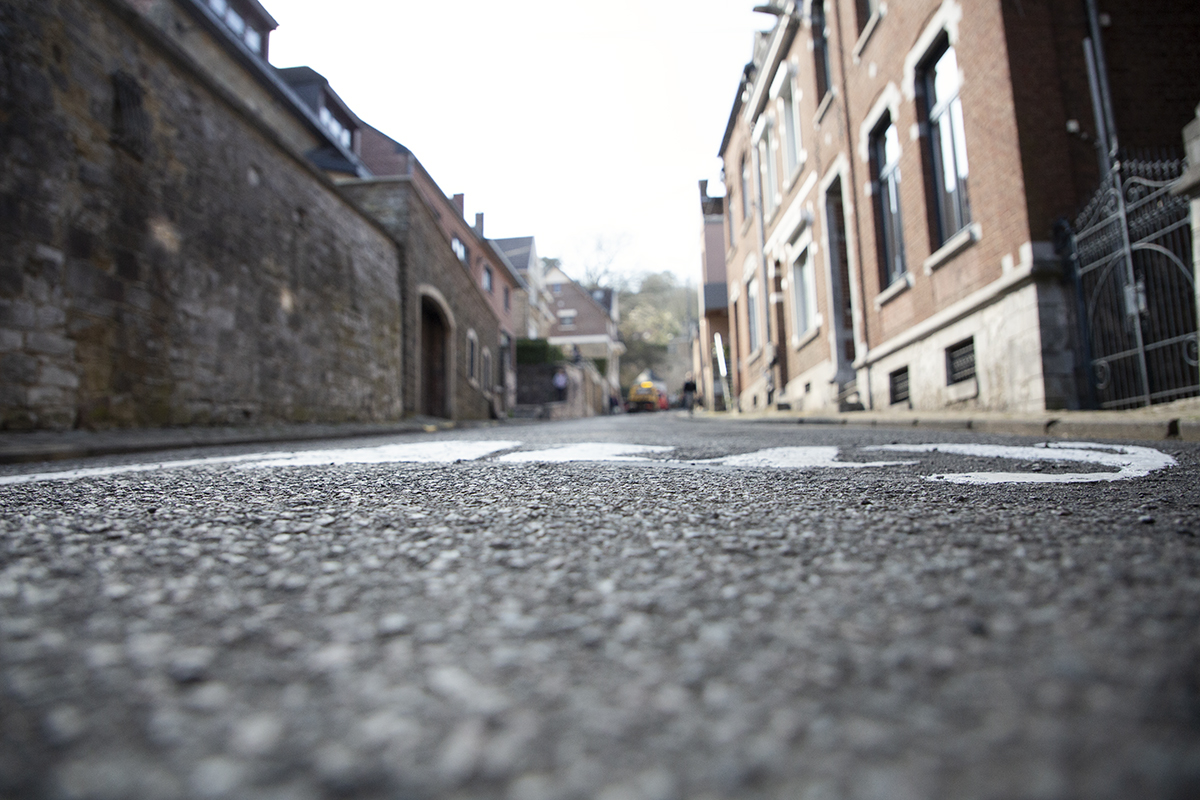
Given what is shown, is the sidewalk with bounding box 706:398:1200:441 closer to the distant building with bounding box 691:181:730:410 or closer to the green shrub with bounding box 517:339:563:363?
the distant building with bounding box 691:181:730:410

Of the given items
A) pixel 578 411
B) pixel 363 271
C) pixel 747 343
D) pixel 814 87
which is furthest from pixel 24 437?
pixel 578 411

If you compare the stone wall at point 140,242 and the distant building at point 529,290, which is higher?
the distant building at point 529,290

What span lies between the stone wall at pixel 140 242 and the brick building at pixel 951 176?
8.37 metres

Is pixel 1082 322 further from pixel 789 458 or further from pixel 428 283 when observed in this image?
pixel 428 283

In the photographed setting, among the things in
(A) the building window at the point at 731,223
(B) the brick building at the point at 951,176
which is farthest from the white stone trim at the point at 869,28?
(A) the building window at the point at 731,223

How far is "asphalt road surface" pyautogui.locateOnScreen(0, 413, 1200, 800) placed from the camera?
1.94 ft

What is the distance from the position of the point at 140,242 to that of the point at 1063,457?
7778mm

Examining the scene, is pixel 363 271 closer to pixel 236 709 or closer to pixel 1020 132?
pixel 1020 132

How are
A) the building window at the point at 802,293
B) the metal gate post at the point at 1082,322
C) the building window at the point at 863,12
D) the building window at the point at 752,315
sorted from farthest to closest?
the building window at the point at 752,315 → the building window at the point at 802,293 → the building window at the point at 863,12 → the metal gate post at the point at 1082,322

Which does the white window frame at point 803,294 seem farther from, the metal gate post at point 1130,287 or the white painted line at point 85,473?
the white painted line at point 85,473

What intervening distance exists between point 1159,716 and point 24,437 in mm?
6636

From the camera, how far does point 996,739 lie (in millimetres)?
618

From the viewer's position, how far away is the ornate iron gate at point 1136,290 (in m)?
5.72

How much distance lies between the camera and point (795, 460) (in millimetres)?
3465
